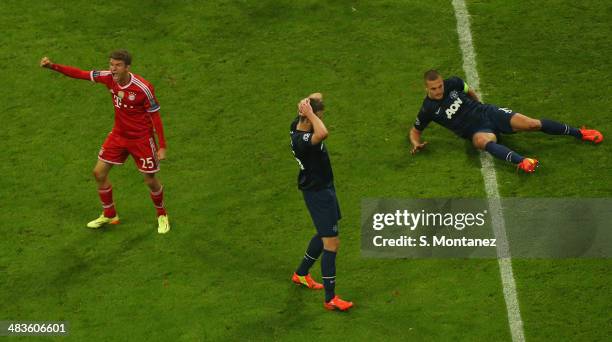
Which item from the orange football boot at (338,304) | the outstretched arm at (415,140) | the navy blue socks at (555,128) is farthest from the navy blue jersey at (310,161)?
the navy blue socks at (555,128)

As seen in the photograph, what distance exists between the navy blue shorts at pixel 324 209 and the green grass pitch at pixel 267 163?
1.06m

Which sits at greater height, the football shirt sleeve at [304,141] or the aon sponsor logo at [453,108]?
the football shirt sleeve at [304,141]

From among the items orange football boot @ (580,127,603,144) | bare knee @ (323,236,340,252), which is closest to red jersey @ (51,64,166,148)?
bare knee @ (323,236,340,252)

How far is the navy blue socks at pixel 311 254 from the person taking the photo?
46.4 feet

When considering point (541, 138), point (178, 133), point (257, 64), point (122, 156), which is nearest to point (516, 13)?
point (541, 138)

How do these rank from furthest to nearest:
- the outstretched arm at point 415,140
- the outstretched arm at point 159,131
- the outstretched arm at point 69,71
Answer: the outstretched arm at point 415,140 → the outstretched arm at point 159,131 → the outstretched arm at point 69,71

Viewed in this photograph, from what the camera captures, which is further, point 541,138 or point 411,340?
point 541,138

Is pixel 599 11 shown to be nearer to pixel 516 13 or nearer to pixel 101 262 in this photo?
pixel 516 13

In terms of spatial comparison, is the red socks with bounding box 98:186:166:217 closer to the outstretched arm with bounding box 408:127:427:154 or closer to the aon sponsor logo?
the outstretched arm with bounding box 408:127:427:154

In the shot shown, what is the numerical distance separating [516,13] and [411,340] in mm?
7111

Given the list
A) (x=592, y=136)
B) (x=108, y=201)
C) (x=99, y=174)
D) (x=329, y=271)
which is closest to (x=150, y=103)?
(x=99, y=174)

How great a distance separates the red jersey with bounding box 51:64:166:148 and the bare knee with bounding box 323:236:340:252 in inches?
98.8

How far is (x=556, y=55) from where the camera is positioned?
1794 centimetres

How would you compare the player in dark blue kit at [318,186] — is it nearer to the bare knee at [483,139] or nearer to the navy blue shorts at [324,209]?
the navy blue shorts at [324,209]
